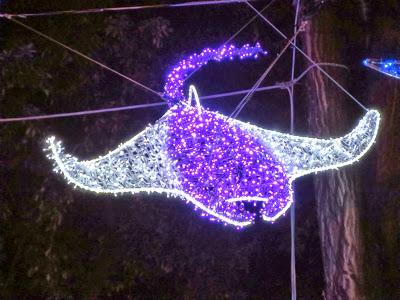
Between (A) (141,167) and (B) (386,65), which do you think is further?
(B) (386,65)

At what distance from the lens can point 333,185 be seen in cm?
436

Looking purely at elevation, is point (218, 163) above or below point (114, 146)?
below

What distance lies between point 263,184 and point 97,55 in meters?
2.33

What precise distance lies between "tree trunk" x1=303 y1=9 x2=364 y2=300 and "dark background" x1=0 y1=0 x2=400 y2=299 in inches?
7.7

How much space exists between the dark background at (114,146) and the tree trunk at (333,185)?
20cm

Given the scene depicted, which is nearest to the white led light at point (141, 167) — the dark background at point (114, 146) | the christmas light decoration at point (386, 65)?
the christmas light decoration at point (386, 65)

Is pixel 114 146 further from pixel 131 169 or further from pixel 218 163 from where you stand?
pixel 218 163

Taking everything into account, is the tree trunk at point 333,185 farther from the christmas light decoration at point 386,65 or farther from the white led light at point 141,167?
the white led light at point 141,167

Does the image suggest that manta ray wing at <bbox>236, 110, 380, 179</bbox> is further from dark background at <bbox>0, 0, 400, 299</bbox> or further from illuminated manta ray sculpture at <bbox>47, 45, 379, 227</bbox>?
dark background at <bbox>0, 0, 400, 299</bbox>

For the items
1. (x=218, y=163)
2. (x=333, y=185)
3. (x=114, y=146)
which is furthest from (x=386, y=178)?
(x=114, y=146)

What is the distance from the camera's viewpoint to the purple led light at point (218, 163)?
3.04m

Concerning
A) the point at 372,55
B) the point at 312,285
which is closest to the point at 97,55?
the point at 372,55

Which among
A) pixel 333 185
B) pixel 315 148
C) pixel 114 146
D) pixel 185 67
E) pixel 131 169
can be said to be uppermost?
pixel 114 146

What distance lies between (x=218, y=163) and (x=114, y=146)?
202cm
